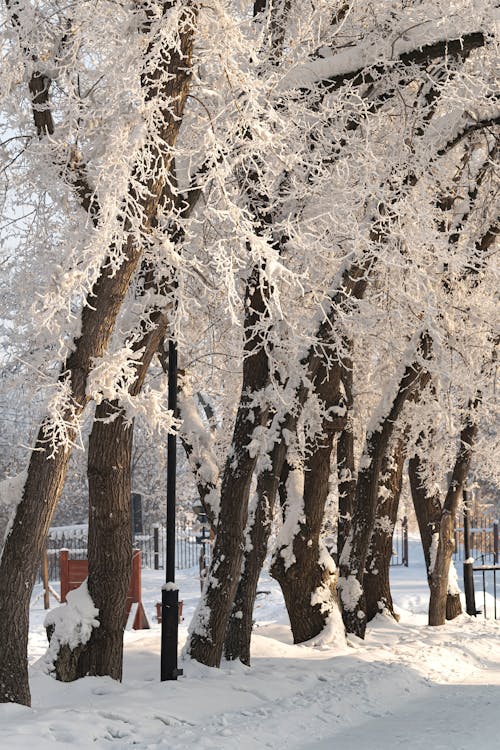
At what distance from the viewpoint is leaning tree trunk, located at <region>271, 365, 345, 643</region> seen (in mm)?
12266

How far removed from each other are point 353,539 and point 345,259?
451cm

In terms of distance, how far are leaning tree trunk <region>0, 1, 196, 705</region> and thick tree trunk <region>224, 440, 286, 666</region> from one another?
3.82 metres

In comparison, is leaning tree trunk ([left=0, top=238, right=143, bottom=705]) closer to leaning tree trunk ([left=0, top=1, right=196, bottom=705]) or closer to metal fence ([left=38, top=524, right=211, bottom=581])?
leaning tree trunk ([left=0, top=1, right=196, bottom=705])

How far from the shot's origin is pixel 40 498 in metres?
7.11

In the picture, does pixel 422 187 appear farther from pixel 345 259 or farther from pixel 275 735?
pixel 275 735

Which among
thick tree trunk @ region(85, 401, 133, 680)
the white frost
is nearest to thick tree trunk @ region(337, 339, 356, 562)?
thick tree trunk @ region(85, 401, 133, 680)

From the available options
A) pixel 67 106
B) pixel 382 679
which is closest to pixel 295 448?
pixel 382 679

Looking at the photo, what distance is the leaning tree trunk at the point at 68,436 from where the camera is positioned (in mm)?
6992

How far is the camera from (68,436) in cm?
699

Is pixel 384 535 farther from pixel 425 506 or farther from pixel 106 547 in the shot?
pixel 106 547

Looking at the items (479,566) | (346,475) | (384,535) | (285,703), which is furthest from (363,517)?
(479,566)

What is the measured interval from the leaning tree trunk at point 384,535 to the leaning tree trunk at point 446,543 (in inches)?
30.0

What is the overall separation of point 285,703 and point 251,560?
2210 millimetres

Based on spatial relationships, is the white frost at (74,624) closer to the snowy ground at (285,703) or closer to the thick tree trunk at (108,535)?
the thick tree trunk at (108,535)
